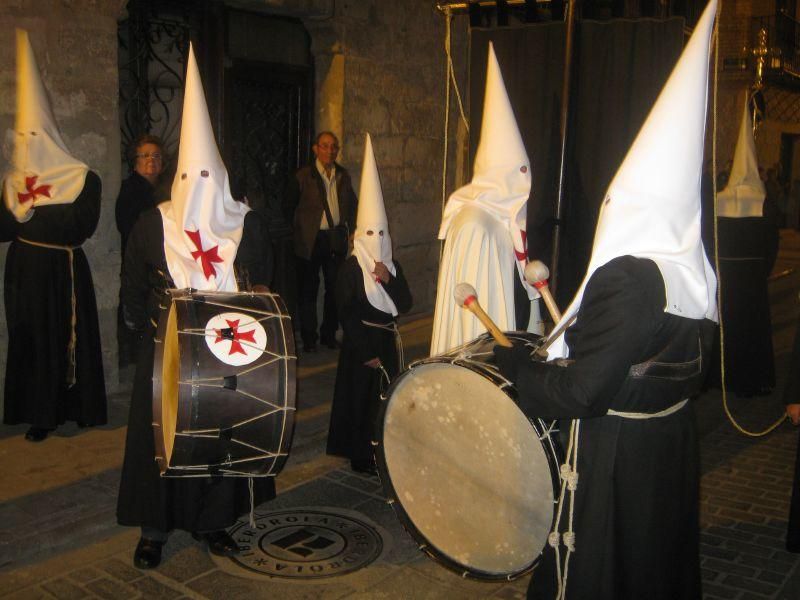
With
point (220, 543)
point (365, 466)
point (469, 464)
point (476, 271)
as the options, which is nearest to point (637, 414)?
point (469, 464)

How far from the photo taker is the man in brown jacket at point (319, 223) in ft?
24.9

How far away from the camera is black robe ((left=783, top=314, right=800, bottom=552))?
4.00 meters

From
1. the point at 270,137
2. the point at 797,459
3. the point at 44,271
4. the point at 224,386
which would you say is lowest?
the point at 797,459

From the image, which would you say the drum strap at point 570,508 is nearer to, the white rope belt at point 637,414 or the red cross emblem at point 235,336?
the white rope belt at point 637,414

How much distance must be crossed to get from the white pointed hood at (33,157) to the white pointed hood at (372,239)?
1893 mm

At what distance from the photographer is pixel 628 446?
8.54 feet

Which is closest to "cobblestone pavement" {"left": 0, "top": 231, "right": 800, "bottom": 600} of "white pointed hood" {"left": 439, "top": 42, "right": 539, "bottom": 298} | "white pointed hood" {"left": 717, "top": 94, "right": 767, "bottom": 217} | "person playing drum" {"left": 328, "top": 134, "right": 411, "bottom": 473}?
"person playing drum" {"left": 328, "top": 134, "right": 411, "bottom": 473}

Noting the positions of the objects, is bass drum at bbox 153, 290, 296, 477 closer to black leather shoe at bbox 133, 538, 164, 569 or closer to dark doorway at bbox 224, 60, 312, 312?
black leather shoe at bbox 133, 538, 164, 569

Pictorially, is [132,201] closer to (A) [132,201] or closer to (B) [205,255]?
(A) [132,201]

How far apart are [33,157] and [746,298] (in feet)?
18.2

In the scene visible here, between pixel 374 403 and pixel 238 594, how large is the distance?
1631mm

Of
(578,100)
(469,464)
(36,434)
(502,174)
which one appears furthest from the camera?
(36,434)

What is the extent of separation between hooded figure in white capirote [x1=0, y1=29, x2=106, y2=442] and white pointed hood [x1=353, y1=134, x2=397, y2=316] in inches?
71.6

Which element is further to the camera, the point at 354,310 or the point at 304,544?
the point at 354,310
